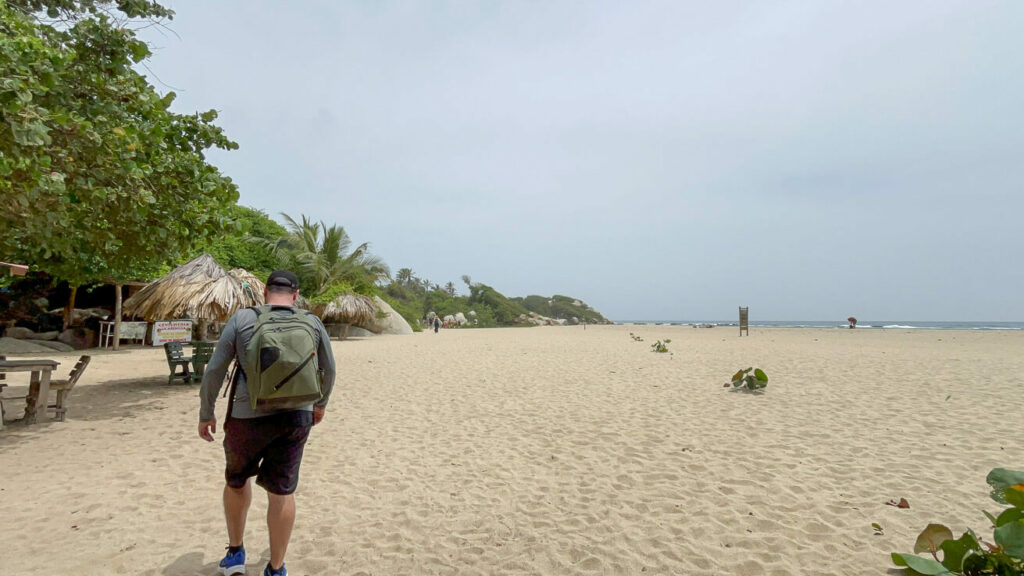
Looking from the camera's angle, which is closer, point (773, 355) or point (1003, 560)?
point (1003, 560)

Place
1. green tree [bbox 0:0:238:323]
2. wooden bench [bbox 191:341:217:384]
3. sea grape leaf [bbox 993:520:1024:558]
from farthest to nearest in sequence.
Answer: wooden bench [bbox 191:341:217:384], green tree [bbox 0:0:238:323], sea grape leaf [bbox 993:520:1024:558]

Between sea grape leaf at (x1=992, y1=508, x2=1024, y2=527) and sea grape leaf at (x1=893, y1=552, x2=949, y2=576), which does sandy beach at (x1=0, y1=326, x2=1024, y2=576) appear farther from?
sea grape leaf at (x1=992, y1=508, x2=1024, y2=527)

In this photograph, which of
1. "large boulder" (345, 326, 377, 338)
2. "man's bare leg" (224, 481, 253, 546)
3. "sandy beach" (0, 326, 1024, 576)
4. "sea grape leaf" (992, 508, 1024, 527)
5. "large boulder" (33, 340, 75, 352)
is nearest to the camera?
"sea grape leaf" (992, 508, 1024, 527)

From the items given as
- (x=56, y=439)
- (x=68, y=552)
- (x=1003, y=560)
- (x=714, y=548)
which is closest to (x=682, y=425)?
(x=714, y=548)

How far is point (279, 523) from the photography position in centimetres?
219

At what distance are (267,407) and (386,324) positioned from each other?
87.8ft

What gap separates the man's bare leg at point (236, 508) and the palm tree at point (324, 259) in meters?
23.4

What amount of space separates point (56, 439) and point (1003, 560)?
→ 25.0ft

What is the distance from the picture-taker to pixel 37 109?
10.1 ft

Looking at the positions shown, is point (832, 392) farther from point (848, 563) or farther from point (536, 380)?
point (848, 563)

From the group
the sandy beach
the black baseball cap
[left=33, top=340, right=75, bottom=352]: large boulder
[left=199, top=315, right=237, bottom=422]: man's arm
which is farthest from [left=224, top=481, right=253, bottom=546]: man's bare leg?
[left=33, top=340, right=75, bottom=352]: large boulder

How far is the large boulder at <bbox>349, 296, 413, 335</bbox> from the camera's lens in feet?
87.4

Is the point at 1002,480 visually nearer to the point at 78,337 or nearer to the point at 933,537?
the point at 933,537

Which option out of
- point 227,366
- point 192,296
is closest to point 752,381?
point 227,366
